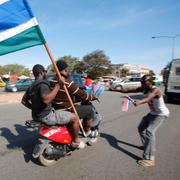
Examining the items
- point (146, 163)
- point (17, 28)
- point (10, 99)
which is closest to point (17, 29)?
point (17, 28)

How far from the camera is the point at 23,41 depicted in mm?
4176

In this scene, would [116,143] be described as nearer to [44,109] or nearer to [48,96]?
[44,109]

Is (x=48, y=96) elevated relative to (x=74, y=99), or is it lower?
elevated

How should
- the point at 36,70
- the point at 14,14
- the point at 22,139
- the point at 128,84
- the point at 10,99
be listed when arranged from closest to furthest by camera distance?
the point at 14,14 → the point at 36,70 → the point at 22,139 → the point at 10,99 → the point at 128,84

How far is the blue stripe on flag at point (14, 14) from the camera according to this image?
390 cm

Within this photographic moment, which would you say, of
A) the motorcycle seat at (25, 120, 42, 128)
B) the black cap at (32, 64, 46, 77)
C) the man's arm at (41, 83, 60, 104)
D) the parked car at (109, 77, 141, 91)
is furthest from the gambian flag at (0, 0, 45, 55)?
the parked car at (109, 77, 141, 91)

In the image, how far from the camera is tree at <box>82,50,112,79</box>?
78.4 meters

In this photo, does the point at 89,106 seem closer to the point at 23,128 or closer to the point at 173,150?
Result: the point at 173,150

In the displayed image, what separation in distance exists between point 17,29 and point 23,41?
0.77 feet

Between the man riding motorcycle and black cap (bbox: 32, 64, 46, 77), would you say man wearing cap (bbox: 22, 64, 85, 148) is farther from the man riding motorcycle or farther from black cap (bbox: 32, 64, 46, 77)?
the man riding motorcycle

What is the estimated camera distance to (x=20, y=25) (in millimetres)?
4043

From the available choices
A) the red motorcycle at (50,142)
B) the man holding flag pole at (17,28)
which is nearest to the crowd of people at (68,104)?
the red motorcycle at (50,142)

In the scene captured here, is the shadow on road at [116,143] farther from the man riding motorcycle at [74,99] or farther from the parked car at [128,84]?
the parked car at [128,84]

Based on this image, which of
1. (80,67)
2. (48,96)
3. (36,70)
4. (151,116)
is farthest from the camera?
(80,67)
